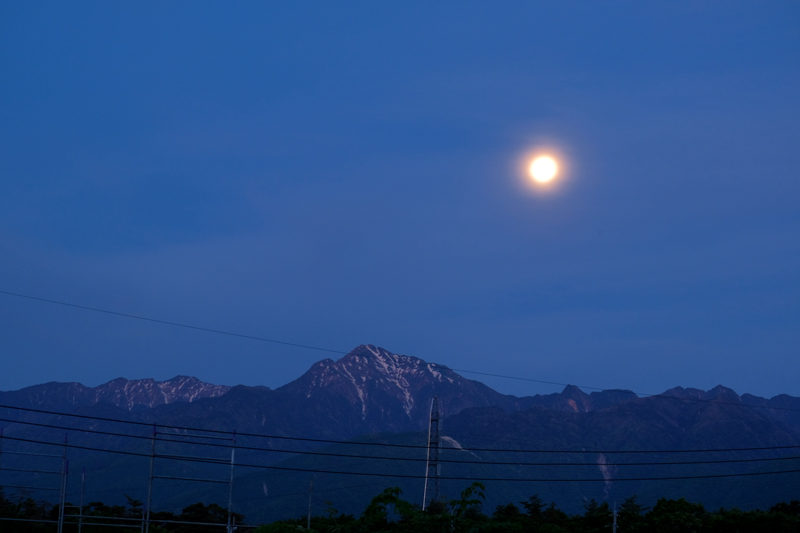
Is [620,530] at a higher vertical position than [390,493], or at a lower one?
lower

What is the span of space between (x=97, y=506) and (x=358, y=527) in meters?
55.9

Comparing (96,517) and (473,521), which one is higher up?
(473,521)

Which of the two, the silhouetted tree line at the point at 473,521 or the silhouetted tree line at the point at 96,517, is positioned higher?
the silhouetted tree line at the point at 473,521

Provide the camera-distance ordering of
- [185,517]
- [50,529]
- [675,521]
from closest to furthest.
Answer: [675,521] → [50,529] → [185,517]

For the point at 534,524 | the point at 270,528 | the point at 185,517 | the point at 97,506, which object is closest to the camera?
the point at 270,528

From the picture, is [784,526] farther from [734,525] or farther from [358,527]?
[358,527]

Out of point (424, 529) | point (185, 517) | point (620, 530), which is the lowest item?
point (185, 517)

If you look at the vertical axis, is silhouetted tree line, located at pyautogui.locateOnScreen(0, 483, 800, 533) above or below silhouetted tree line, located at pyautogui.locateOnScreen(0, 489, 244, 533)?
above

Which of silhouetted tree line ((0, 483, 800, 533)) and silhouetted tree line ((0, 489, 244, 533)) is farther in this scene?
silhouetted tree line ((0, 489, 244, 533))

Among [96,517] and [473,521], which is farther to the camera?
[96,517]

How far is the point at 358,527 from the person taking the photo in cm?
2597

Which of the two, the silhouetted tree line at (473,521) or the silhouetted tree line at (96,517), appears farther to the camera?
the silhouetted tree line at (96,517)

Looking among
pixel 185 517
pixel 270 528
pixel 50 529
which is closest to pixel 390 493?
pixel 270 528

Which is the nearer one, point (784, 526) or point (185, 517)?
point (784, 526)
